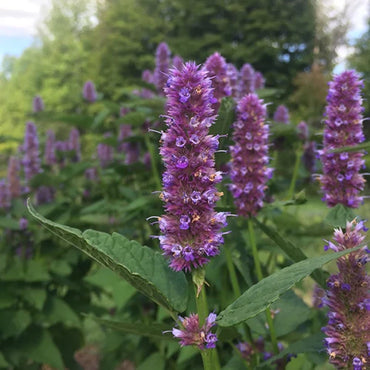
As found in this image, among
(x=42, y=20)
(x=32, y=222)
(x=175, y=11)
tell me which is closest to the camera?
(x=32, y=222)

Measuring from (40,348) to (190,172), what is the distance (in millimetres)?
3526

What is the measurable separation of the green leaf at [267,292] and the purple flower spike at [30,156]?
4.00 meters

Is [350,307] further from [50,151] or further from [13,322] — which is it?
[50,151]

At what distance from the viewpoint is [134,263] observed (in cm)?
138

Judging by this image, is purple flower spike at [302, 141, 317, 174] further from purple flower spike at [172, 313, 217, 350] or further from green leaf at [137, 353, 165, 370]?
purple flower spike at [172, 313, 217, 350]

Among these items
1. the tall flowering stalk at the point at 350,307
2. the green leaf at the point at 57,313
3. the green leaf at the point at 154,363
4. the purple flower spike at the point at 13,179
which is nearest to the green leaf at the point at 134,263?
the tall flowering stalk at the point at 350,307

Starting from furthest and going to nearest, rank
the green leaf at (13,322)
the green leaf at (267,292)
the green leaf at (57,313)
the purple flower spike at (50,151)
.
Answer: the purple flower spike at (50,151)
the green leaf at (57,313)
the green leaf at (13,322)
the green leaf at (267,292)

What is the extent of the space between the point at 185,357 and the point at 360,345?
1.78 metres

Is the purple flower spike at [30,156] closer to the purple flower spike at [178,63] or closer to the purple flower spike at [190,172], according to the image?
the purple flower spike at [178,63]

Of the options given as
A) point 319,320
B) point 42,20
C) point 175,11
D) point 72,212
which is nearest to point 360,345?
point 319,320

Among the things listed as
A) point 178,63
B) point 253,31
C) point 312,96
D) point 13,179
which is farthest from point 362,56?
point 178,63

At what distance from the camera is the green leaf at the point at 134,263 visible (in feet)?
3.91

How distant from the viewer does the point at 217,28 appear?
35.8 m

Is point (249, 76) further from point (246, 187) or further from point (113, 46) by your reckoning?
point (113, 46)
